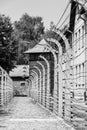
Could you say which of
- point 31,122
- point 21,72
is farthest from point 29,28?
point 31,122

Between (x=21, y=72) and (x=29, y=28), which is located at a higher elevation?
(x=29, y=28)

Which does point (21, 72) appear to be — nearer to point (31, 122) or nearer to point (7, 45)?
point (7, 45)

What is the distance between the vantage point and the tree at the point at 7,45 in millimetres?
36156

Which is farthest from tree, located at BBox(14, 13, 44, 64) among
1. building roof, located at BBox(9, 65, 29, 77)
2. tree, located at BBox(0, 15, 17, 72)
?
tree, located at BBox(0, 15, 17, 72)

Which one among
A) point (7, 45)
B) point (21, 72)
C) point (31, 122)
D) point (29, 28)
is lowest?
point (31, 122)

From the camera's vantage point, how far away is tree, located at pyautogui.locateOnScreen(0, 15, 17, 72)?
3616 centimetres

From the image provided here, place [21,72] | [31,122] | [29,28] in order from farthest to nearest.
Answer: [29,28] < [21,72] < [31,122]

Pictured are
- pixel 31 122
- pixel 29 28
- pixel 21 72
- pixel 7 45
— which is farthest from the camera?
pixel 29 28

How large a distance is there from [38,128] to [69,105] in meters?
0.93

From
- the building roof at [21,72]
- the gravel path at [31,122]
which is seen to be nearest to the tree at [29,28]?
the building roof at [21,72]

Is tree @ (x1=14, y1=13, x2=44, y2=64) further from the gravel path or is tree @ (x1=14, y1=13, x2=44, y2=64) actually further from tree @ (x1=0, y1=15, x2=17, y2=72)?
the gravel path

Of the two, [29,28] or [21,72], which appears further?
[29,28]

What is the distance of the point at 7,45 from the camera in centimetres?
3678

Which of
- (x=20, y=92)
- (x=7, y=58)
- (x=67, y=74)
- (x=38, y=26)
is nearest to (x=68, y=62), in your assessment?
(x=67, y=74)
